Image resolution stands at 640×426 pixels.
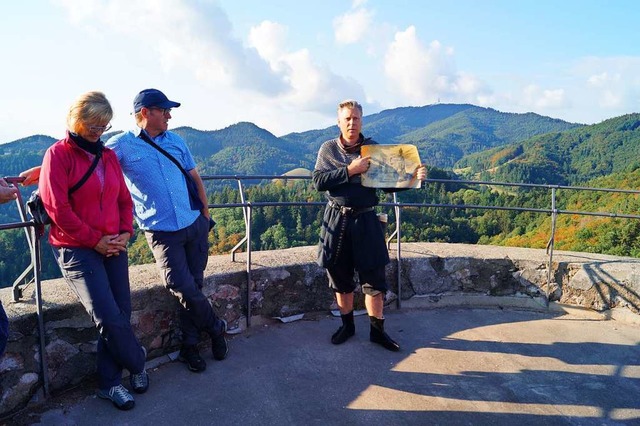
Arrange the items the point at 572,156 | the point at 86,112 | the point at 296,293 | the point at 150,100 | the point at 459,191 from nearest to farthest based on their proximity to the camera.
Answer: the point at 86,112 → the point at 150,100 → the point at 296,293 → the point at 459,191 → the point at 572,156

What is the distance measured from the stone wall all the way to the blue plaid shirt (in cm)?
54

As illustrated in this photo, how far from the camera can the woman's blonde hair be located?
225 cm

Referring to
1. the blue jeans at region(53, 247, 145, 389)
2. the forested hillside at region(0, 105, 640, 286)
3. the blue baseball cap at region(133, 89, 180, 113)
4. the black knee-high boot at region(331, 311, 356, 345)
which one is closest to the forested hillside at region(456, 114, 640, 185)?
the forested hillside at region(0, 105, 640, 286)

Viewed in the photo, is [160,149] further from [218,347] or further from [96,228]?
[218,347]

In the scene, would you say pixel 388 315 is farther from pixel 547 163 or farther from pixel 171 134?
pixel 547 163

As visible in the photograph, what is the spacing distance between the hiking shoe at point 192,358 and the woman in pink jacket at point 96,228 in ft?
1.23

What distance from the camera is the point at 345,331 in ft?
11.2

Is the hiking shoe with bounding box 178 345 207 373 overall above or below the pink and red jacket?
below

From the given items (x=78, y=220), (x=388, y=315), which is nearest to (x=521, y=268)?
(x=388, y=315)

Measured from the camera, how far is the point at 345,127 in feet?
10.2

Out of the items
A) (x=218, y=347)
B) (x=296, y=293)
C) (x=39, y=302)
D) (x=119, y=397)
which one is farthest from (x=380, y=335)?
(x=39, y=302)

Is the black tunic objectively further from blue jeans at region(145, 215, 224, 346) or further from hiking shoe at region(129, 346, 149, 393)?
hiking shoe at region(129, 346, 149, 393)

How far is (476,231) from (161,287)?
2225cm

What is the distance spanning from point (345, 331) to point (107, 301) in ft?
5.60
